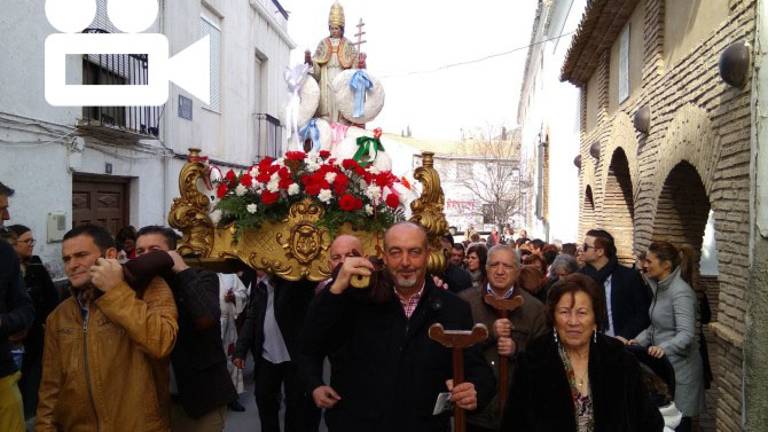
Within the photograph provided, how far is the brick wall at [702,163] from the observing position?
15.7 feet

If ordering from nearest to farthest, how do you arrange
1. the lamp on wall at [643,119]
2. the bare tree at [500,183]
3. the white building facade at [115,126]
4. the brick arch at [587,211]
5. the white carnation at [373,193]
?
the white carnation at [373,193] → the lamp on wall at [643,119] → the white building facade at [115,126] → the brick arch at [587,211] → the bare tree at [500,183]

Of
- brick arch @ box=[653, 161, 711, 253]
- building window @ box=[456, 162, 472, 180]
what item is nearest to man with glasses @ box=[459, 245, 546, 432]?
brick arch @ box=[653, 161, 711, 253]

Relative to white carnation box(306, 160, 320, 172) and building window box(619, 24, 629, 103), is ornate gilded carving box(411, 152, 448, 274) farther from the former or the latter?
building window box(619, 24, 629, 103)

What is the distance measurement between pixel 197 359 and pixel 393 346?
0.94m

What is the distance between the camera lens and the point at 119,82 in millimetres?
10211

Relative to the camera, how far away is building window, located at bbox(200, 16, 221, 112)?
1358 cm

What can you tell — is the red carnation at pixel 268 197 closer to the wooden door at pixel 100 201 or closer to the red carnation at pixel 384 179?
the red carnation at pixel 384 179

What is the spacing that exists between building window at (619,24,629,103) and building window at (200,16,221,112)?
764cm

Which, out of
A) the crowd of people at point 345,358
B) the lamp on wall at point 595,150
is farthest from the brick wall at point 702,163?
the crowd of people at point 345,358

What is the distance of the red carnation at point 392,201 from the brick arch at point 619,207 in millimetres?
Result: 7200

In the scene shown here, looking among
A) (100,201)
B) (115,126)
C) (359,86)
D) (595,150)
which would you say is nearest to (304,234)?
(359,86)

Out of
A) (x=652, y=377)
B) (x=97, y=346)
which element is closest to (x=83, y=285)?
(x=97, y=346)

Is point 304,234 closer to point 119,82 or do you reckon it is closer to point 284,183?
point 284,183

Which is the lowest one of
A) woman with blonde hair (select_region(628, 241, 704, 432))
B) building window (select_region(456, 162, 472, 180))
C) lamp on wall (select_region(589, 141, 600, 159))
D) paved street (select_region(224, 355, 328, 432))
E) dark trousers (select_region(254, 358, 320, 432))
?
paved street (select_region(224, 355, 328, 432))
